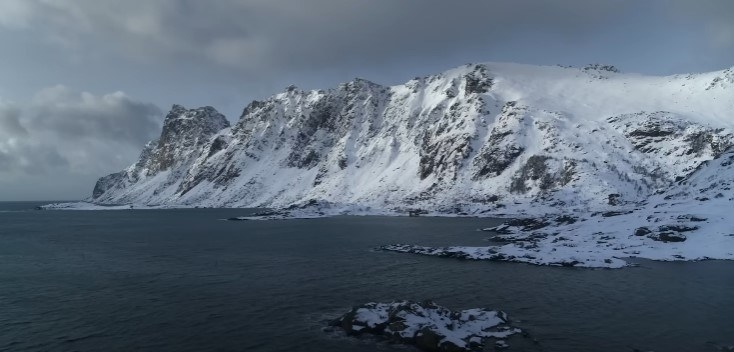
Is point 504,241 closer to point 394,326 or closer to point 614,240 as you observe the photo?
point 614,240

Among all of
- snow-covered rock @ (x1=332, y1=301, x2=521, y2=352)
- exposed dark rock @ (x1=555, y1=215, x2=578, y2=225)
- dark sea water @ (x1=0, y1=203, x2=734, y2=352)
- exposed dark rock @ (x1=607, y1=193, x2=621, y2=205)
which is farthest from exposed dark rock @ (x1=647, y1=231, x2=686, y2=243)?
exposed dark rock @ (x1=607, y1=193, x2=621, y2=205)

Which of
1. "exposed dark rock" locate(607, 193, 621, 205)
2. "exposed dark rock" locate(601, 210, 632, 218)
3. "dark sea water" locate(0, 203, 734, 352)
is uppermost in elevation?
"exposed dark rock" locate(607, 193, 621, 205)

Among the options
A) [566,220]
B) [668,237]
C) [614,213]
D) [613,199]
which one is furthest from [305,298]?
[613,199]

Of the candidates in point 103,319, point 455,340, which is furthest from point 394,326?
point 103,319

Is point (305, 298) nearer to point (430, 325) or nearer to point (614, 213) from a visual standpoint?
point (430, 325)

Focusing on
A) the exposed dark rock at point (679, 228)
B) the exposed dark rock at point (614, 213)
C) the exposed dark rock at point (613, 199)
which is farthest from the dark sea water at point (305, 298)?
the exposed dark rock at point (613, 199)

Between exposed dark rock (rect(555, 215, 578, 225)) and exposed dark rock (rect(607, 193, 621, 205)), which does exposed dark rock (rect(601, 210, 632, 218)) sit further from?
exposed dark rock (rect(607, 193, 621, 205))
